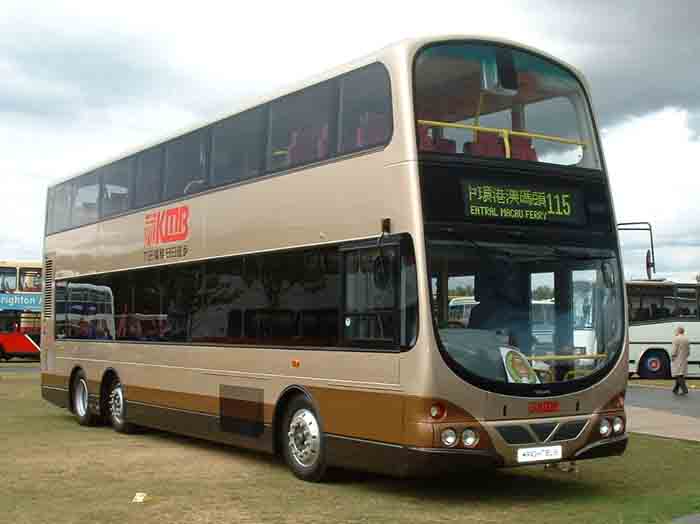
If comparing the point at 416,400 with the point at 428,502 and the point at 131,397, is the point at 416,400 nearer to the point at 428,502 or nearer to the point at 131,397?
the point at 428,502

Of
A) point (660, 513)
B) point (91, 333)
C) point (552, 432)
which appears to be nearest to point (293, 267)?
point (552, 432)

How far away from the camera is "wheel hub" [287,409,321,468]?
11.0m

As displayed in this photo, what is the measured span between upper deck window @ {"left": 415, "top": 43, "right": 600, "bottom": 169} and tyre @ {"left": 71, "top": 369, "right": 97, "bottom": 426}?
31.7 ft

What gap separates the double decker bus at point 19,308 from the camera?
152ft

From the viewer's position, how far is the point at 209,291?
13.7m

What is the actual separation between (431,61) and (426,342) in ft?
9.18

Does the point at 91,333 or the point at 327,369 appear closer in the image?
the point at 327,369

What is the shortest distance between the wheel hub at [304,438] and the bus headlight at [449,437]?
77.1 inches

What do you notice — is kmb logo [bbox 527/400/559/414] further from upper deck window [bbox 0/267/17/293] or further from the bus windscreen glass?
upper deck window [bbox 0/267/17/293]

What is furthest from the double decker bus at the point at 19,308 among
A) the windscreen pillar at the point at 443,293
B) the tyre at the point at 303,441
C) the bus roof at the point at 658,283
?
the windscreen pillar at the point at 443,293

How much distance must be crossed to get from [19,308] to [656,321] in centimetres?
2772

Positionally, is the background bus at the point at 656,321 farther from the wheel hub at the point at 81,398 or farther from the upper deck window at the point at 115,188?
the upper deck window at the point at 115,188

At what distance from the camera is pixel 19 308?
1847 inches

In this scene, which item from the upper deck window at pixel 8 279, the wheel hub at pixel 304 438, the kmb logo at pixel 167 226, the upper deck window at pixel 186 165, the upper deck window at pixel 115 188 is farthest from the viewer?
the upper deck window at pixel 8 279
